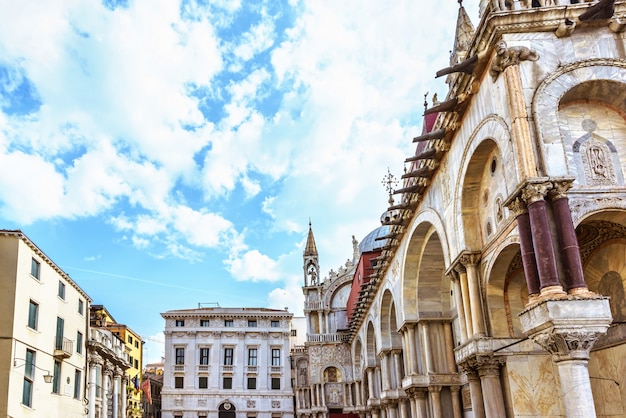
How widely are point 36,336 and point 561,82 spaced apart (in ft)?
88.5

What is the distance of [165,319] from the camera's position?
6234cm

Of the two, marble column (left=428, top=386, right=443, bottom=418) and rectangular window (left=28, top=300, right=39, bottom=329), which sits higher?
rectangular window (left=28, top=300, right=39, bottom=329)

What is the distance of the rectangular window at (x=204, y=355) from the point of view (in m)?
61.0

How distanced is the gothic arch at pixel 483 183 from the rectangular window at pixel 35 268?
22079 mm

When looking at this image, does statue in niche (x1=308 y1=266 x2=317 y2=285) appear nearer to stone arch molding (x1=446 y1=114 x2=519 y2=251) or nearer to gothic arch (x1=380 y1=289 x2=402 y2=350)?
gothic arch (x1=380 y1=289 x2=402 y2=350)

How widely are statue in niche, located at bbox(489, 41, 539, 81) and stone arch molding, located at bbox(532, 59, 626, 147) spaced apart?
634mm

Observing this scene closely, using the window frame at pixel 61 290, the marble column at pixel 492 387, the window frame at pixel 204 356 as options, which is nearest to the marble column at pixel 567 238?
the marble column at pixel 492 387

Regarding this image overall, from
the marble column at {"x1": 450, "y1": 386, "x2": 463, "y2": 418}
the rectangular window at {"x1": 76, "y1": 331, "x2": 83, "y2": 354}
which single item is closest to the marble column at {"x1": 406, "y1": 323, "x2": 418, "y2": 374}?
the marble column at {"x1": 450, "y1": 386, "x2": 463, "y2": 418}

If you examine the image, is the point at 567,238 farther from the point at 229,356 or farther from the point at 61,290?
the point at 229,356

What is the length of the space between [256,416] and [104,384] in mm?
19955

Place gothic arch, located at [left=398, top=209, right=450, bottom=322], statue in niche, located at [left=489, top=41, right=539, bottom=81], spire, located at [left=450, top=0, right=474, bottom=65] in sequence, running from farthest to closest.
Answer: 1. spire, located at [left=450, top=0, right=474, bottom=65]
2. gothic arch, located at [left=398, top=209, right=450, bottom=322]
3. statue in niche, located at [left=489, top=41, right=539, bottom=81]

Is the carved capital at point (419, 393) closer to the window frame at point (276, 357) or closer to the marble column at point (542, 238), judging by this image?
the marble column at point (542, 238)

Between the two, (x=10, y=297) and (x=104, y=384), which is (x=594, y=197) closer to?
(x=10, y=297)

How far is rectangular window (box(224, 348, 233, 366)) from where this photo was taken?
201 feet
